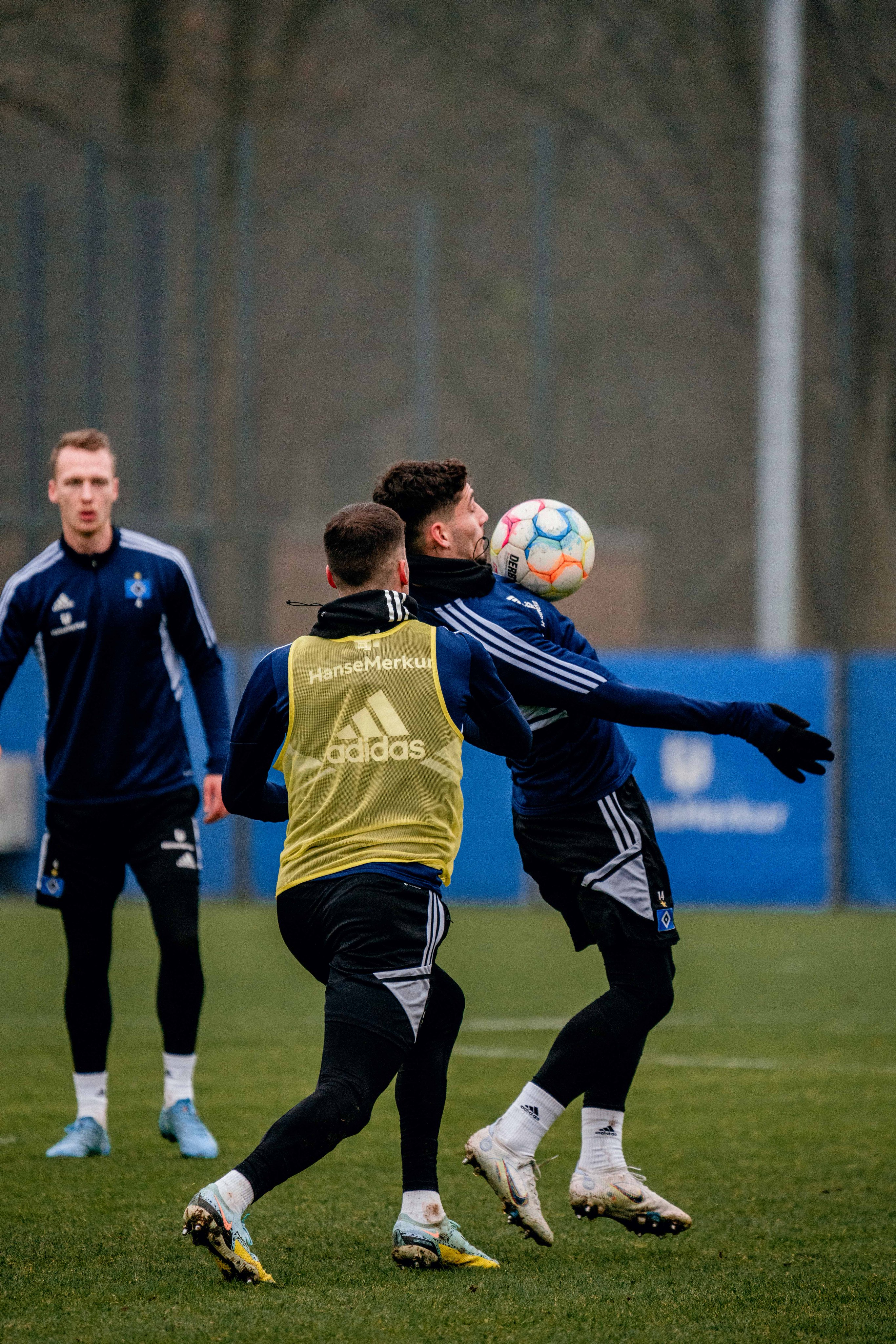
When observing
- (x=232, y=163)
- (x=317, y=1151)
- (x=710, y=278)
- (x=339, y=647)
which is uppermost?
(x=232, y=163)

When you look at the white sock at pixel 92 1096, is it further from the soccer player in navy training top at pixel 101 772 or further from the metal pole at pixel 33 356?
the metal pole at pixel 33 356

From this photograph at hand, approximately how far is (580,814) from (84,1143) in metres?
2.12

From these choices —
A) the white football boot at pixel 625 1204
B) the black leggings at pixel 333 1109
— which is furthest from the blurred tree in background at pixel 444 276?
the black leggings at pixel 333 1109

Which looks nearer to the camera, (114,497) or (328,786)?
(328,786)

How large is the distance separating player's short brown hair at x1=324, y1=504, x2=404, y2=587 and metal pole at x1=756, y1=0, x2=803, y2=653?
1265cm

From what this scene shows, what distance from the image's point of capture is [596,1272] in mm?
4477

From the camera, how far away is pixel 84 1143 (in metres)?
5.83

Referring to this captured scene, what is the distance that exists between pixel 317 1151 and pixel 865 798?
36.5 feet

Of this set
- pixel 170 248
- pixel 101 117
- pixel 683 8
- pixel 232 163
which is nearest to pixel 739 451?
pixel 683 8

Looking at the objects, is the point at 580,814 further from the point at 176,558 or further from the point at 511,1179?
the point at 176,558

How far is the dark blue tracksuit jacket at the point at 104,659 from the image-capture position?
5.94 m

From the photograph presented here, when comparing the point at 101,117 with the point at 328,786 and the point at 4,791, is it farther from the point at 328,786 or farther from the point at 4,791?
the point at 328,786

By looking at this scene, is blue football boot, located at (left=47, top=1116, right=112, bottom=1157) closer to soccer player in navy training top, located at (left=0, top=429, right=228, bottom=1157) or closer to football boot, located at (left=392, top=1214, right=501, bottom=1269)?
soccer player in navy training top, located at (left=0, top=429, right=228, bottom=1157)

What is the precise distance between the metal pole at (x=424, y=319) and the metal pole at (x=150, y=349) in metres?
2.44
